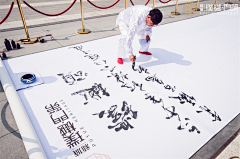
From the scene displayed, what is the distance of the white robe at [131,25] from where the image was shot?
112 inches

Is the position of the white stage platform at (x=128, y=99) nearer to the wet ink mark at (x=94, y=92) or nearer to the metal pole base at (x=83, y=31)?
the wet ink mark at (x=94, y=92)

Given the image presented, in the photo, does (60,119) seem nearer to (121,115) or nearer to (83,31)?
(121,115)

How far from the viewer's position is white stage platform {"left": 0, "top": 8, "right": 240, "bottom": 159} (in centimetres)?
186

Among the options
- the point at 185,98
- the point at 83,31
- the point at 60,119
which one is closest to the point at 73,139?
the point at 60,119

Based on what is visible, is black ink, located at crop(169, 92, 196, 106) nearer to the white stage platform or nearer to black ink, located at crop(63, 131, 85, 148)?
the white stage platform

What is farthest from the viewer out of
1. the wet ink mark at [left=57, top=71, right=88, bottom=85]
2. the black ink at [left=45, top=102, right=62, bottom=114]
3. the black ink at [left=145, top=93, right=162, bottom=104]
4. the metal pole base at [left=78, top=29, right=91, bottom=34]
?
the metal pole base at [left=78, top=29, right=91, bottom=34]

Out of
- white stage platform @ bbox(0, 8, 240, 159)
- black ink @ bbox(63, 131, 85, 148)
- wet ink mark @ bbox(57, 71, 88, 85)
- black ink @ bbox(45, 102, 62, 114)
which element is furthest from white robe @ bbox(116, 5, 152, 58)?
black ink @ bbox(63, 131, 85, 148)

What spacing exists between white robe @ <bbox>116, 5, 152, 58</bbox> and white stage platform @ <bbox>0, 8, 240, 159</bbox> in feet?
1.20

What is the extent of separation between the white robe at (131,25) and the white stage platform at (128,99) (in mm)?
366

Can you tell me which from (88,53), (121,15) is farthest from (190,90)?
(88,53)

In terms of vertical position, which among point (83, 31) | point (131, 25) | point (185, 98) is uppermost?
point (131, 25)

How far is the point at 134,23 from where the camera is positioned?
2840 mm

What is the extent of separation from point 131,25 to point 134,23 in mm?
60

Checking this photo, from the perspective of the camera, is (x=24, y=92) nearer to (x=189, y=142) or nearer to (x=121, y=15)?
(x=121, y=15)
